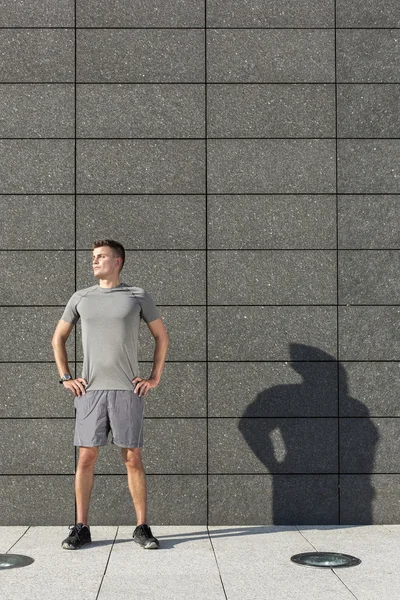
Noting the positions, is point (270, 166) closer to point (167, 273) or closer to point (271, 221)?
point (271, 221)

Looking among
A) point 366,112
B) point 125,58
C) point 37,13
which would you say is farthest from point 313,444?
point 37,13

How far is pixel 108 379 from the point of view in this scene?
5781mm

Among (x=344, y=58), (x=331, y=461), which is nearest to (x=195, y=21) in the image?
(x=344, y=58)

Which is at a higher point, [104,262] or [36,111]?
[36,111]

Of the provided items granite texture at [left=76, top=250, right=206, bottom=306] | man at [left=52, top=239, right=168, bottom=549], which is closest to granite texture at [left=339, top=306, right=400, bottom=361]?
granite texture at [left=76, top=250, right=206, bottom=306]

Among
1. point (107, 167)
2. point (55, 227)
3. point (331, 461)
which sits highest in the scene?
point (107, 167)

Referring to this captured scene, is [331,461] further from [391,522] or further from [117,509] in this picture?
[117,509]

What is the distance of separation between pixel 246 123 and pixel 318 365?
2184mm

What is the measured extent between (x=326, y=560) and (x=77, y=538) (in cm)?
180

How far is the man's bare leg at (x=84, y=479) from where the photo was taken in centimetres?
585

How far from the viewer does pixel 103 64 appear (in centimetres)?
673

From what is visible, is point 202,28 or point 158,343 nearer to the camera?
point 158,343

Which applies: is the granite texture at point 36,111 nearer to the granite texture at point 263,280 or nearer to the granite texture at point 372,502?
the granite texture at point 263,280

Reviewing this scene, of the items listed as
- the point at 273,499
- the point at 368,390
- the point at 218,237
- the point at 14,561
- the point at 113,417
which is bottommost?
→ the point at 14,561
